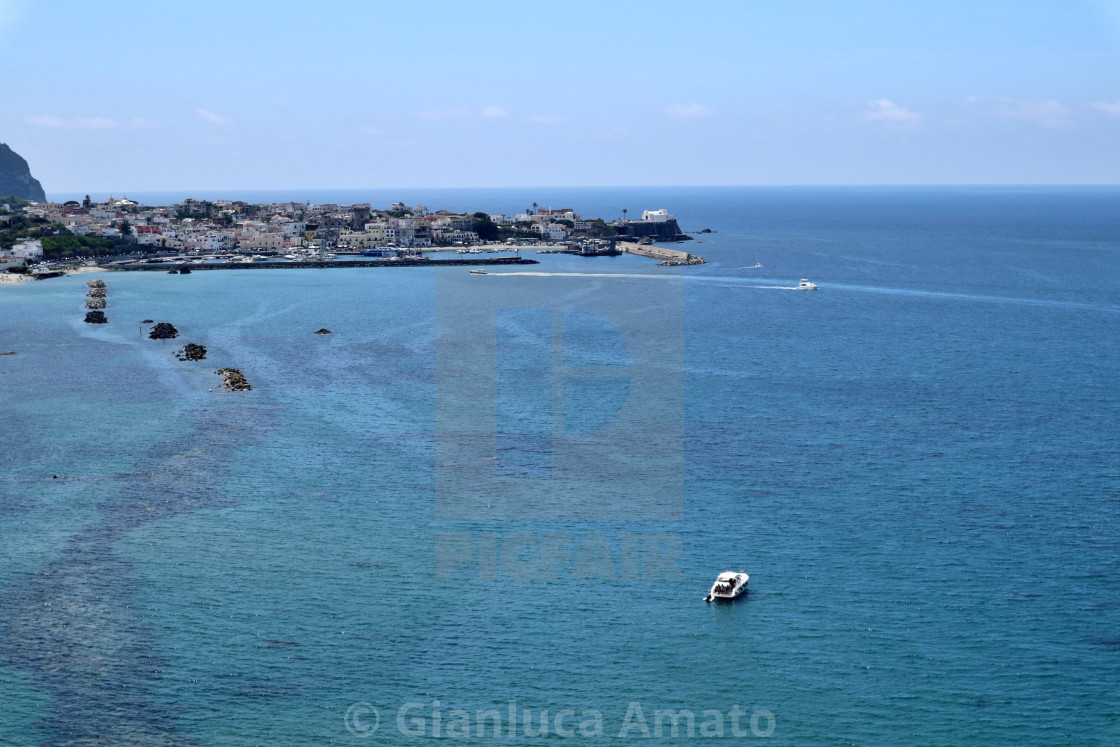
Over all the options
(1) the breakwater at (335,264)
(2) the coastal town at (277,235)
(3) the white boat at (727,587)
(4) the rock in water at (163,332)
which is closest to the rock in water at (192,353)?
(4) the rock in water at (163,332)

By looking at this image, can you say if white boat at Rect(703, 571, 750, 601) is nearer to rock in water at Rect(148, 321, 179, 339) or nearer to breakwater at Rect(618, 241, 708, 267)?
rock in water at Rect(148, 321, 179, 339)

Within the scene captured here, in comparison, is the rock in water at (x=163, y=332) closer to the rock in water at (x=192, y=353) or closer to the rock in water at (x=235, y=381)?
the rock in water at (x=192, y=353)

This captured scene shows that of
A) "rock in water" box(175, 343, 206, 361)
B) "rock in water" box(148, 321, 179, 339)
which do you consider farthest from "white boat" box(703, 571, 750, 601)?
"rock in water" box(148, 321, 179, 339)

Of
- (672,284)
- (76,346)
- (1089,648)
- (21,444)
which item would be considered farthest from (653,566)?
(672,284)

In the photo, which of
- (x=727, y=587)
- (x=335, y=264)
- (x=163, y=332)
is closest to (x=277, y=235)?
(x=335, y=264)

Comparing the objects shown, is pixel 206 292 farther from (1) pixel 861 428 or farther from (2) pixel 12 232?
(1) pixel 861 428

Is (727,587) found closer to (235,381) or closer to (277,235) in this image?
(235,381)
